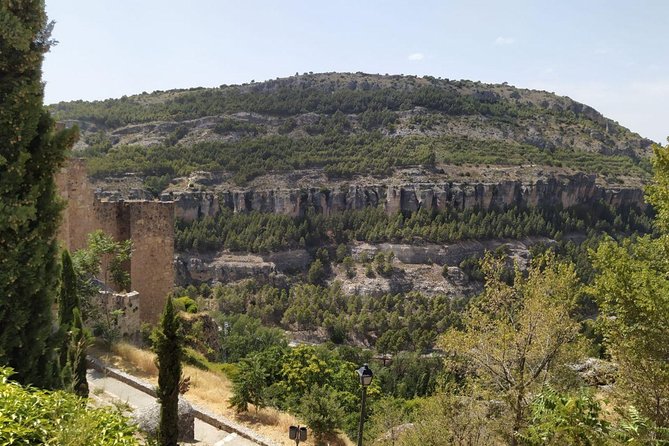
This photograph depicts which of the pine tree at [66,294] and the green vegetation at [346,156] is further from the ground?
the green vegetation at [346,156]

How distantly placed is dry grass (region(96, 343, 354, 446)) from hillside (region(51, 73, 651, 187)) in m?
50.4

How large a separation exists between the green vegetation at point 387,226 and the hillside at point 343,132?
23.4ft

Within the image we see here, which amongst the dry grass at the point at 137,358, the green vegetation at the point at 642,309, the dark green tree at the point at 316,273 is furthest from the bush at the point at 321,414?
the dark green tree at the point at 316,273

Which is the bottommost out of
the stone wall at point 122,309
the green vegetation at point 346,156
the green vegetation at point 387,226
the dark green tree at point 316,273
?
the dark green tree at point 316,273

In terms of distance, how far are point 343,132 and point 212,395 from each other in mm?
80061

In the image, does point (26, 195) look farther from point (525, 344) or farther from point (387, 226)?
point (387, 226)

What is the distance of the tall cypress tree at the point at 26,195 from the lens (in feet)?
17.8

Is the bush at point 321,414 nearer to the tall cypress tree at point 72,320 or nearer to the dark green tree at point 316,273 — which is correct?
the tall cypress tree at point 72,320

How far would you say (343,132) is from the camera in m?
88.4

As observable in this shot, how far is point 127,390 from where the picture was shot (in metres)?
9.72

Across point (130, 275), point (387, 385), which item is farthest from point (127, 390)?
point (387, 385)

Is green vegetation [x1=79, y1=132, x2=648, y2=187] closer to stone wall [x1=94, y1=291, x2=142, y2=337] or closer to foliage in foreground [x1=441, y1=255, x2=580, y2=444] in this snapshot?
stone wall [x1=94, y1=291, x2=142, y2=337]

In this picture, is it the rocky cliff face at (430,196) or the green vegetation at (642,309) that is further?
the rocky cliff face at (430,196)

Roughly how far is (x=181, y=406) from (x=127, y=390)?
219 centimetres
